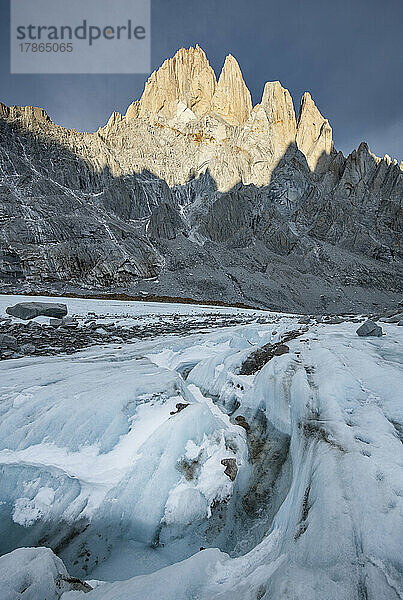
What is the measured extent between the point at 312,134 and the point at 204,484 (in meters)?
127

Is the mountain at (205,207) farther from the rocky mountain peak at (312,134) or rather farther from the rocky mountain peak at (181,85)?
the rocky mountain peak at (181,85)

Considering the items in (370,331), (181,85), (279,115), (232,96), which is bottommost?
(370,331)

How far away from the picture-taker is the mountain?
50188 millimetres

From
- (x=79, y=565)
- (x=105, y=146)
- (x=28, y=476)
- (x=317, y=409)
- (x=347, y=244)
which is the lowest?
(x=79, y=565)

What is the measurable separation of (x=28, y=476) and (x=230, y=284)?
5032cm

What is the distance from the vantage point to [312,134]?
10506 cm

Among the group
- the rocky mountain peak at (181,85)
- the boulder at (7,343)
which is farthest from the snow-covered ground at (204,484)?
the rocky mountain peak at (181,85)

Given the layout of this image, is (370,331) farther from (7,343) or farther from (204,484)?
→ (7,343)

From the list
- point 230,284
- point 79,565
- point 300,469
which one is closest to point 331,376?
point 300,469

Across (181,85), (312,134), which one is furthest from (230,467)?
(181,85)

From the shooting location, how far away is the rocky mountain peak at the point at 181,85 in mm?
108356

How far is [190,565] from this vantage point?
91.0 inches

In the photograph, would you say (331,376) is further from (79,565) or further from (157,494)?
(79,565)

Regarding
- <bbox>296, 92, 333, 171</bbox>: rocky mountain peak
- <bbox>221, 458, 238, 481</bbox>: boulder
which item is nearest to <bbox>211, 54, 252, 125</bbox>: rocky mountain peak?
<bbox>296, 92, 333, 171</bbox>: rocky mountain peak
